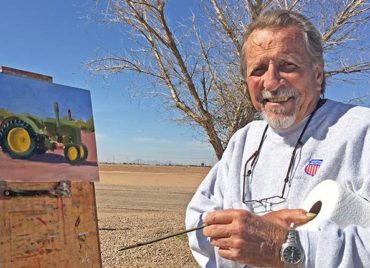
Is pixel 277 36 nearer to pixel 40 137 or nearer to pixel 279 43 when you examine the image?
pixel 279 43

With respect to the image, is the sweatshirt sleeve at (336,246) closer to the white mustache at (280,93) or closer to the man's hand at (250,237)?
the man's hand at (250,237)

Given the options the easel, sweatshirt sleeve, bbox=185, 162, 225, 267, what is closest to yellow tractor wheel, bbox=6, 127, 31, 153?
the easel

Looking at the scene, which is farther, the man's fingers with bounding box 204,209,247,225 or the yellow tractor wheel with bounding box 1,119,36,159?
the yellow tractor wheel with bounding box 1,119,36,159

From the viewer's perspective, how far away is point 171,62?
6996mm

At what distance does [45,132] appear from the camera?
3750 millimetres

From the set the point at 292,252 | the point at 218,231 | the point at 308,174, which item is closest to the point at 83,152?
the point at 308,174

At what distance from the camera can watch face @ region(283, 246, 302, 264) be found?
128 centimetres

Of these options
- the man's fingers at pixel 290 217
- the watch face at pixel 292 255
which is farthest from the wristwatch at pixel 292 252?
the man's fingers at pixel 290 217

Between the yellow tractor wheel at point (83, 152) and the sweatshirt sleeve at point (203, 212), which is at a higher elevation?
the yellow tractor wheel at point (83, 152)

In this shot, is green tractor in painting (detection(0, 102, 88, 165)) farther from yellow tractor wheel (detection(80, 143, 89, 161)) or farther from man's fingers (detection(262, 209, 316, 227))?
man's fingers (detection(262, 209, 316, 227))

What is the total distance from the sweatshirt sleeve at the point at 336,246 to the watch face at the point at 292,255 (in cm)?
3

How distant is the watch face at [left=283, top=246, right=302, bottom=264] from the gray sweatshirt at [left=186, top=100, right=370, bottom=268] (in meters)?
0.03

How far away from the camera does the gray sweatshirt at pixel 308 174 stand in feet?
4.21

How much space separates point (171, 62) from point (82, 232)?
3.79m
